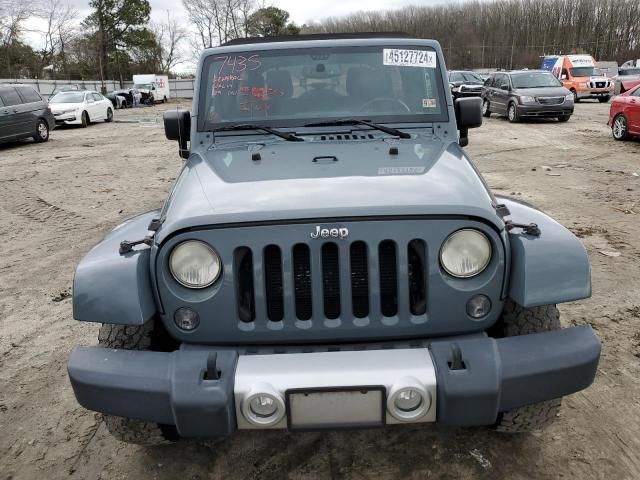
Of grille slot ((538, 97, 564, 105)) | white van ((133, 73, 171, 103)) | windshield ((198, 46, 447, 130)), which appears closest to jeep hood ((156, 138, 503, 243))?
windshield ((198, 46, 447, 130))

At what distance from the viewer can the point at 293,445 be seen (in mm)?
2801

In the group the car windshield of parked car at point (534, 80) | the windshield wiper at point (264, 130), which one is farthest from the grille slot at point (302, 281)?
Answer: the car windshield of parked car at point (534, 80)

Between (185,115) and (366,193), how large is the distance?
1.91 meters

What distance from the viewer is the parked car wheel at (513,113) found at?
1753 centimetres

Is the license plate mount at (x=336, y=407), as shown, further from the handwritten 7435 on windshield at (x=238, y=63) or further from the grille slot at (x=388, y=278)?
the handwritten 7435 on windshield at (x=238, y=63)

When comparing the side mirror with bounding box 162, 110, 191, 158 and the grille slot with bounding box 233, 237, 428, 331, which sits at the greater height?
the side mirror with bounding box 162, 110, 191, 158

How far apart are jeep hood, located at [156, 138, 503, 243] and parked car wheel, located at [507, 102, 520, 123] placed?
15.5m

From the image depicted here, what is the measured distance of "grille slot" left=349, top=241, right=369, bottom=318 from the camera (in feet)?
7.35

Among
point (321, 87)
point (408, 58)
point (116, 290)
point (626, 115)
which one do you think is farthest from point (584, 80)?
point (116, 290)

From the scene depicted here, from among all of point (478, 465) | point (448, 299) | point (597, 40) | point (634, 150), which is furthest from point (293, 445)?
point (597, 40)

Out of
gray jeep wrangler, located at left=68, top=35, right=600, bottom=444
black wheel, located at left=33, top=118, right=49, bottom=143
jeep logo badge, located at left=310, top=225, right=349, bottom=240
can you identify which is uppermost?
jeep logo badge, located at left=310, top=225, right=349, bottom=240

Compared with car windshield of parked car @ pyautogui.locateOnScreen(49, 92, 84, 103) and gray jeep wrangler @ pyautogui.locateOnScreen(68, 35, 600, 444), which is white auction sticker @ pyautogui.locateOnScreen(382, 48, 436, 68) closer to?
gray jeep wrangler @ pyautogui.locateOnScreen(68, 35, 600, 444)

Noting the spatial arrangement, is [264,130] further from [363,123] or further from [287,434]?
[287,434]

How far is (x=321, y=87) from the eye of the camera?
3.52m
